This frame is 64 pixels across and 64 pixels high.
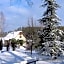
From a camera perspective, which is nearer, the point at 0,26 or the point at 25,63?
the point at 25,63

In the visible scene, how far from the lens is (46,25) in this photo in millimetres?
27453

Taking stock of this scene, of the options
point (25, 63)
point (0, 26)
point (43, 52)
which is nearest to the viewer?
point (25, 63)

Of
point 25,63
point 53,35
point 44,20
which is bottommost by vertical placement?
point 25,63

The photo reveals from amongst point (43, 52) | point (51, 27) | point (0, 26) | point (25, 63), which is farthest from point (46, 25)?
point (0, 26)

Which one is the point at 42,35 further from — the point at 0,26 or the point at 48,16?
the point at 0,26

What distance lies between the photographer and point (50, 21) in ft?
89.4

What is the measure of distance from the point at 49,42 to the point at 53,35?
0.89 m

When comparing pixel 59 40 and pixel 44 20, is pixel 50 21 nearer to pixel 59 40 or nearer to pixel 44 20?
pixel 44 20

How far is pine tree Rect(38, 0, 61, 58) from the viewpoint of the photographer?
2667 centimetres

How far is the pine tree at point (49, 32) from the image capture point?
26672mm

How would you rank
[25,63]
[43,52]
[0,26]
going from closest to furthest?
[25,63], [43,52], [0,26]

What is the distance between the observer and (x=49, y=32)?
2717cm

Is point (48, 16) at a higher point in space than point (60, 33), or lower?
higher

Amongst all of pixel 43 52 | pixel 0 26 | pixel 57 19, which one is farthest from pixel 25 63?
pixel 0 26
